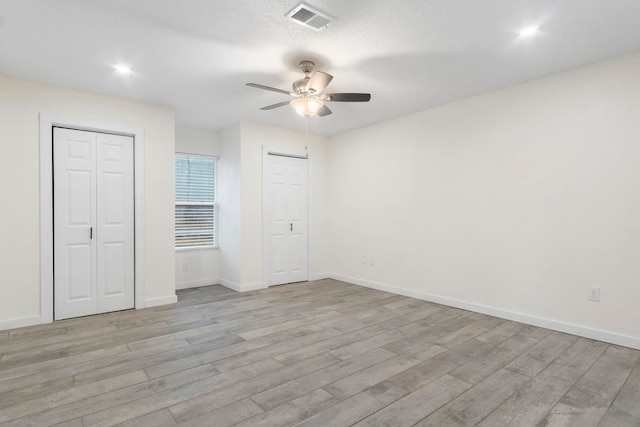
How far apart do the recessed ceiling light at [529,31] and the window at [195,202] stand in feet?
15.2

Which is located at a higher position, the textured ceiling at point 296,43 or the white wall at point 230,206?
the textured ceiling at point 296,43

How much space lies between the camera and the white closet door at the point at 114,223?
404 cm

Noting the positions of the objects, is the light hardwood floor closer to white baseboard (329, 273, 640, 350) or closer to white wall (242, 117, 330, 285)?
white baseboard (329, 273, 640, 350)

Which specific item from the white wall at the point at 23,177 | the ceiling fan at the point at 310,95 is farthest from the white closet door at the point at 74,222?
the ceiling fan at the point at 310,95

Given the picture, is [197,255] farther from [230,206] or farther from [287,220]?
[287,220]

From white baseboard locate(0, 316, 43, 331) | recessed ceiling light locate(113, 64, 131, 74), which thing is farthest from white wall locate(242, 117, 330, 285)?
white baseboard locate(0, 316, 43, 331)

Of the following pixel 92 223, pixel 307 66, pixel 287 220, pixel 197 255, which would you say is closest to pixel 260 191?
pixel 287 220

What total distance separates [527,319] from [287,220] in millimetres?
3639

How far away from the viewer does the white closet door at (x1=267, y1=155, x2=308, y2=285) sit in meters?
5.52

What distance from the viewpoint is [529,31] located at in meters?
2.65

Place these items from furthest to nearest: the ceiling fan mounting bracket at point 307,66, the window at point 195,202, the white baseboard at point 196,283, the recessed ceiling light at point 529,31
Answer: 1. the window at point 195,202
2. the white baseboard at point 196,283
3. the ceiling fan mounting bracket at point 307,66
4. the recessed ceiling light at point 529,31

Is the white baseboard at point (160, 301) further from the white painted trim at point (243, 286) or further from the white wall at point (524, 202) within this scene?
the white wall at point (524, 202)

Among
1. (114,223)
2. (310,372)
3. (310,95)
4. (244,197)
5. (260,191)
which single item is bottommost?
(310,372)

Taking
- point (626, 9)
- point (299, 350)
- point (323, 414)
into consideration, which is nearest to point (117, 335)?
point (299, 350)
